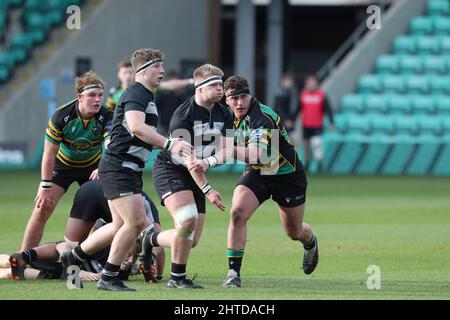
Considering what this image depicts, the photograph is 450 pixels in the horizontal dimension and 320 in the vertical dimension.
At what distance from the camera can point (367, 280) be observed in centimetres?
1215

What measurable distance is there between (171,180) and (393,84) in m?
23.3

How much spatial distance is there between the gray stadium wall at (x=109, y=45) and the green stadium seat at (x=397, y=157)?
7975 mm

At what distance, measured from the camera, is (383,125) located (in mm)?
32938

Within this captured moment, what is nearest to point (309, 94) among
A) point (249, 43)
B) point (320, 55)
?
point (249, 43)

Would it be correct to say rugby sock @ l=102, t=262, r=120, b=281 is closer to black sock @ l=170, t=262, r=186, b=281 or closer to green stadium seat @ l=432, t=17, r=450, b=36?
black sock @ l=170, t=262, r=186, b=281

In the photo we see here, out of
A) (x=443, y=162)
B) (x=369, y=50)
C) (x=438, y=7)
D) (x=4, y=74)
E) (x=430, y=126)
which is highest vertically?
(x=438, y=7)

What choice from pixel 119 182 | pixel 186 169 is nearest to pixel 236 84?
pixel 186 169

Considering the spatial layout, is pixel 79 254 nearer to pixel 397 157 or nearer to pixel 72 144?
pixel 72 144

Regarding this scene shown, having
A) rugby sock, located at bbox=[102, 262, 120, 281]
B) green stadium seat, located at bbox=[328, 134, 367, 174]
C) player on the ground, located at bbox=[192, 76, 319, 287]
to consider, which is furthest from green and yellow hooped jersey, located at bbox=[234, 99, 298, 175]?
green stadium seat, located at bbox=[328, 134, 367, 174]

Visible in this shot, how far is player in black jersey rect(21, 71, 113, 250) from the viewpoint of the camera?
1230cm

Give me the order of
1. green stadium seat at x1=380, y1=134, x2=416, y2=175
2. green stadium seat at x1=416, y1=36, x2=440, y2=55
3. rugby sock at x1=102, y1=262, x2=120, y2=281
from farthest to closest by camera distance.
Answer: green stadium seat at x1=416, y1=36, x2=440, y2=55 < green stadium seat at x1=380, y1=134, x2=416, y2=175 < rugby sock at x1=102, y1=262, x2=120, y2=281

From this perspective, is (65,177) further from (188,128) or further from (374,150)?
(374,150)

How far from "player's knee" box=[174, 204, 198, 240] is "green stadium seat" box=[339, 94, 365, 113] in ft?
74.4

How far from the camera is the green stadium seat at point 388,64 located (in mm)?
34812
